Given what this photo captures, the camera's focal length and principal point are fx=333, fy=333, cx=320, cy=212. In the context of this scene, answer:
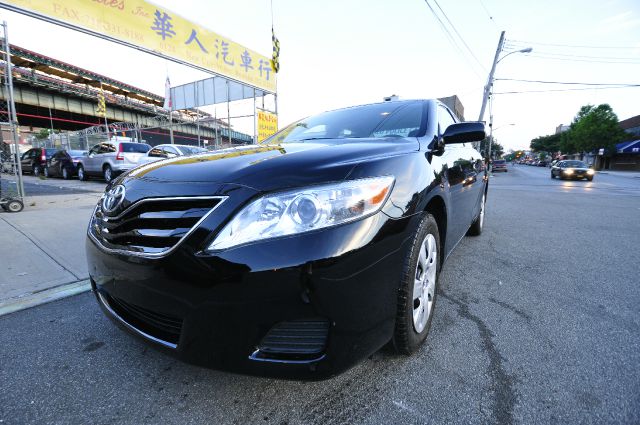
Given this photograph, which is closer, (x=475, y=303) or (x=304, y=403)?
(x=304, y=403)

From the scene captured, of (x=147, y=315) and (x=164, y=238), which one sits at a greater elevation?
(x=164, y=238)

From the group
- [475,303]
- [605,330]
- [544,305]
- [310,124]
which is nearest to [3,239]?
[310,124]

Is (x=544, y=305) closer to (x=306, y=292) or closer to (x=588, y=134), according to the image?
(x=306, y=292)

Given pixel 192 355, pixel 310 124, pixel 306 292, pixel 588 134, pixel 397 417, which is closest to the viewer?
pixel 306 292

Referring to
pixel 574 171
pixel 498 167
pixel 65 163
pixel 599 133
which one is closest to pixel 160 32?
pixel 65 163

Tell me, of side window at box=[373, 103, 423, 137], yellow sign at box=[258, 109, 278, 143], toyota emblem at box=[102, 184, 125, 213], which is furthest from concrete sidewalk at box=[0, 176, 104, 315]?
yellow sign at box=[258, 109, 278, 143]

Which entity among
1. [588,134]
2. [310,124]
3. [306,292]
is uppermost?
[588,134]

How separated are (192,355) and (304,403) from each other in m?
0.54

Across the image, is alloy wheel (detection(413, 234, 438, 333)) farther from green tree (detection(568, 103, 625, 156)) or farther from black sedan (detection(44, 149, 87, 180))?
green tree (detection(568, 103, 625, 156))

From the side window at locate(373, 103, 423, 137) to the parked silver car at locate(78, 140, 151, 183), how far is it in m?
11.3

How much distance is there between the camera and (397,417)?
54.7 inches

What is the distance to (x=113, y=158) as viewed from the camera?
11.8 metres

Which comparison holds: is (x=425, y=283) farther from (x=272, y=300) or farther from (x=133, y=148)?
(x=133, y=148)

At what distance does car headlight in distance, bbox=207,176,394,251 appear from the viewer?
48.8 inches
